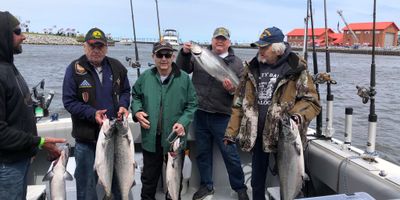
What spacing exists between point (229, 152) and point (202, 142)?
350mm

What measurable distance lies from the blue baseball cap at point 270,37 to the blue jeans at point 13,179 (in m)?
2.09

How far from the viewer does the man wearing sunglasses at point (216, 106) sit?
415 centimetres

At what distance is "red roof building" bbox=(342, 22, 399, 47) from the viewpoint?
3249 inches

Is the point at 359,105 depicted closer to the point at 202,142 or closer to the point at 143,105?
the point at 202,142

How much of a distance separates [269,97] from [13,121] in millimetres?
2080

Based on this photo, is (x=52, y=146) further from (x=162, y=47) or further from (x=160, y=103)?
(x=162, y=47)

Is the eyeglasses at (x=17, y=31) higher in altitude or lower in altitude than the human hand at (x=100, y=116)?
higher

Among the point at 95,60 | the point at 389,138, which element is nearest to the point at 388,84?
the point at 389,138

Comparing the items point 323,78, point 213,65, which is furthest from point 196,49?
point 323,78

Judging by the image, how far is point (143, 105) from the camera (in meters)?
3.56

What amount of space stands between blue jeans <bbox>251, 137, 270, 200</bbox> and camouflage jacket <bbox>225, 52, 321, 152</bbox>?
0.60ft

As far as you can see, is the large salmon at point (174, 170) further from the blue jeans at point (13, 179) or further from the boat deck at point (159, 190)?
the blue jeans at point (13, 179)

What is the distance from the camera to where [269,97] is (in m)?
3.41

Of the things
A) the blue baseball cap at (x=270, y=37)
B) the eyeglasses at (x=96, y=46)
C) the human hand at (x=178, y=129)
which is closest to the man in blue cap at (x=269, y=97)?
the blue baseball cap at (x=270, y=37)
